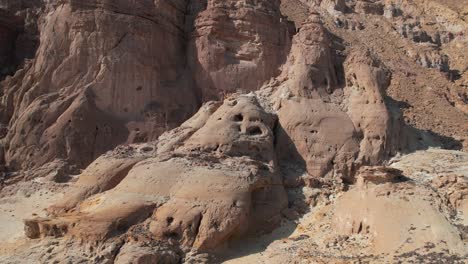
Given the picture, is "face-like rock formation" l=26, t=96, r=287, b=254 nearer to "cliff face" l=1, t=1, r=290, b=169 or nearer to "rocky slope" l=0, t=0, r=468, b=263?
"rocky slope" l=0, t=0, r=468, b=263

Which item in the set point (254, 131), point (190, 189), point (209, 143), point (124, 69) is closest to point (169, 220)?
point (190, 189)

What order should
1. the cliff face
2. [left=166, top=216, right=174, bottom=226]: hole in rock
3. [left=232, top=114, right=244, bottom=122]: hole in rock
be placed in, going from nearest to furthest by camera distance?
[left=166, top=216, right=174, bottom=226]: hole in rock < [left=232, top=114, right=244, bottom=122]: hole in rock < the cliff face

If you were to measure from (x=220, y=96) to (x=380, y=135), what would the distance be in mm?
6492

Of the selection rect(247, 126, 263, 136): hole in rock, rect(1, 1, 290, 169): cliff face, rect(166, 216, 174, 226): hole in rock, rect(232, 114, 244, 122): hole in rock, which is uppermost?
rect(1, 1, 290, 169): cliff face

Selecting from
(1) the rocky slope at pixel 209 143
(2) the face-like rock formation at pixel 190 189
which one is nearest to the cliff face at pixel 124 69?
(1) the rocky slope at pixel 209 143

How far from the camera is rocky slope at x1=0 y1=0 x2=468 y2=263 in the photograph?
49.9ft

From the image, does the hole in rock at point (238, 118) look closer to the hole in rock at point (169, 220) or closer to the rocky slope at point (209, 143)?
the rocky slope at point (209, 143)

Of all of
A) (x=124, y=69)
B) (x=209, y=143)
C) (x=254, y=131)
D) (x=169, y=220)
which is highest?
(x=124, y=69)

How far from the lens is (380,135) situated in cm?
1989

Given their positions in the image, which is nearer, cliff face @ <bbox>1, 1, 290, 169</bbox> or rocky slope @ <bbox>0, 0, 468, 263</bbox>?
rocky slope @ <bbox>0, 0, 468, 263</bbox>

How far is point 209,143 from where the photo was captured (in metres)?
18.5

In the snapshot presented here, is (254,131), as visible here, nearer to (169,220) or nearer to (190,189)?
(190,189)

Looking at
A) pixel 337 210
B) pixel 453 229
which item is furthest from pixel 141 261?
pixel 453 229

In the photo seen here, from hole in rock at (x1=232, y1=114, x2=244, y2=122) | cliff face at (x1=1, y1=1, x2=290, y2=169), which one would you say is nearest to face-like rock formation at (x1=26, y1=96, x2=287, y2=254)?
hole in rock at (x1=232, y1=114, x2=244, y2=122)
